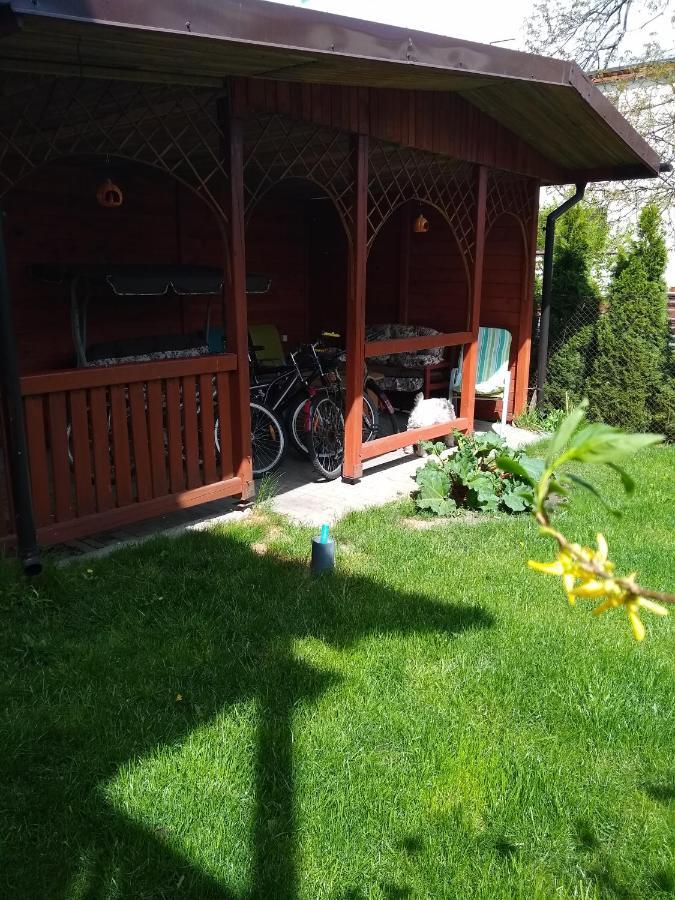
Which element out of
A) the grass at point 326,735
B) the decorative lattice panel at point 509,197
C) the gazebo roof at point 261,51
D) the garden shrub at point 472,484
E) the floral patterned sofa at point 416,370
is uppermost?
the gazebo roof at point 261,51

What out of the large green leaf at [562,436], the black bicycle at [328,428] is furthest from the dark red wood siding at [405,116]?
the large green leaf at [562,436]

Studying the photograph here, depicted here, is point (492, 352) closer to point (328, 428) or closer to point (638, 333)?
point (638, 333)

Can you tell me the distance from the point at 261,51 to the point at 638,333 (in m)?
5.71

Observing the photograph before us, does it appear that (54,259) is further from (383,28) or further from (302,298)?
(383,28)

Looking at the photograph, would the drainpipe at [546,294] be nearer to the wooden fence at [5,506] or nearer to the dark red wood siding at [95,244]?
the dark red wood siding at [95,244]

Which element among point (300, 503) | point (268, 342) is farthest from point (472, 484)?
point (268, 342)

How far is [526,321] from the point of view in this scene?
27.6ft

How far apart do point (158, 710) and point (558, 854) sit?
1523mm

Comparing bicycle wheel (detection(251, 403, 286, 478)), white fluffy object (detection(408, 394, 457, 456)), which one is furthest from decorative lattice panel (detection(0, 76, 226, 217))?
white fluffy object (detection(408, 394, 457, 456))

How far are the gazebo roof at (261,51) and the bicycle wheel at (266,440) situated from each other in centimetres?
251

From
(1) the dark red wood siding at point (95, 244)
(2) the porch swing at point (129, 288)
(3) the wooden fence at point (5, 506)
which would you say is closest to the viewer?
(3) the wooden fence at point (5, 506)

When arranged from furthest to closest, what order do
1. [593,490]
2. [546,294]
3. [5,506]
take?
[546,294] < [5,506] < [593,490]

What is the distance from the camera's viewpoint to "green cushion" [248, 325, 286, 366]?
8859 millimetres

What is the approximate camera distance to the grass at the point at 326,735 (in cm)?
220
